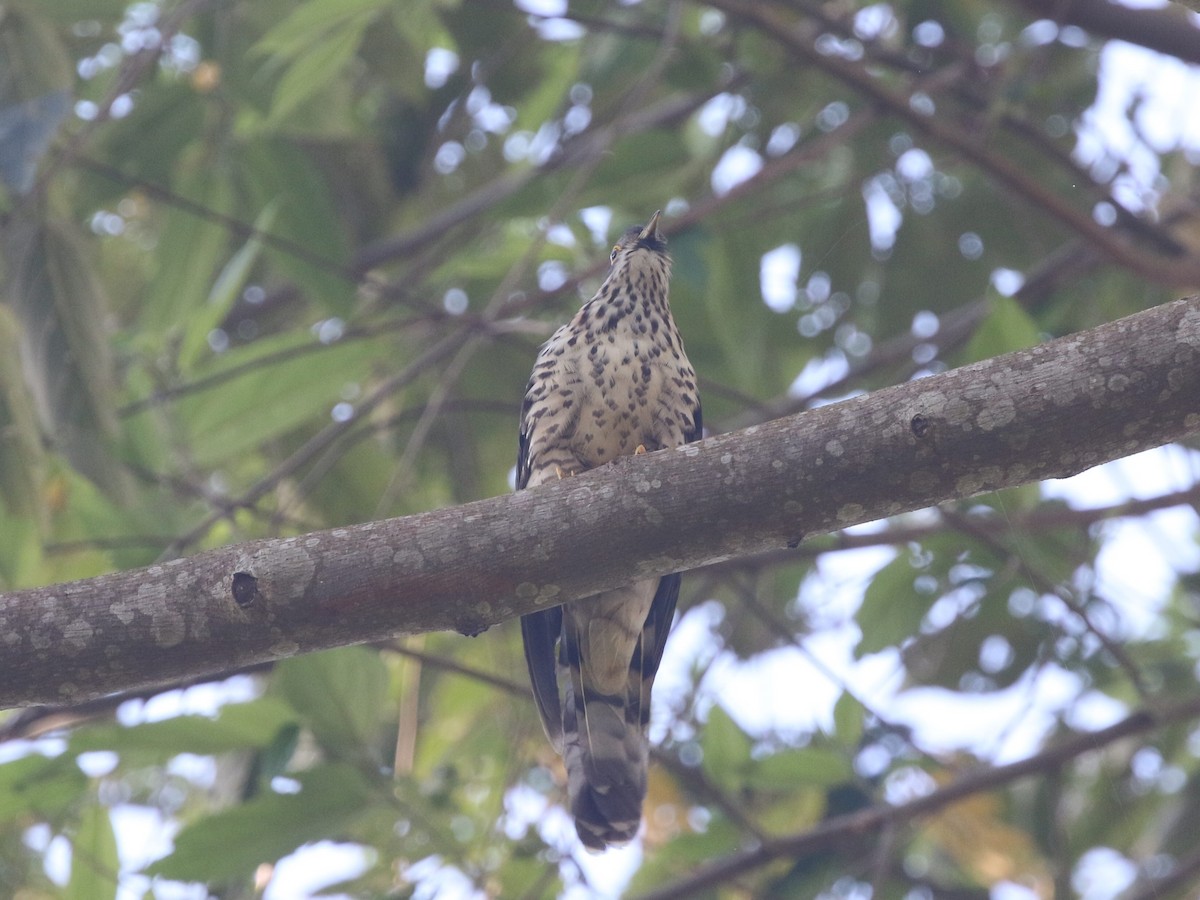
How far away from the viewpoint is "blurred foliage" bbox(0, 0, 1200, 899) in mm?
3850

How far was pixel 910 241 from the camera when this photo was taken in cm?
564

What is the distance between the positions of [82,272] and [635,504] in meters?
1.94

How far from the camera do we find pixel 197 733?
3.82 metres

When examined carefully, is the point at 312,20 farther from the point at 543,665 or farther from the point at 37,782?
the point at 37,782

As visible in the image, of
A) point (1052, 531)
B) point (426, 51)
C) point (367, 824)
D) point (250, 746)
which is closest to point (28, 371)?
point (250, 746)

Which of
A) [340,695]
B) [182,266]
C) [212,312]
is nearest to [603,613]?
[340,695]

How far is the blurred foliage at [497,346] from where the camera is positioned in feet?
12.6

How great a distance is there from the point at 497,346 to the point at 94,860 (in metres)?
2.72

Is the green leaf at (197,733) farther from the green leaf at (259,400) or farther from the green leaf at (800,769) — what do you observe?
the green leaf at (800,769)

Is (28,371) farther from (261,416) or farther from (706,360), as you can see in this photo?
(706,360)

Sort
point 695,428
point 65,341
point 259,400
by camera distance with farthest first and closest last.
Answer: point 259,400 → point 695,428 → point 65,341

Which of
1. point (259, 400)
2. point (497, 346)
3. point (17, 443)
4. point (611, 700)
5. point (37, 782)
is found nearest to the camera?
point (17, 443)

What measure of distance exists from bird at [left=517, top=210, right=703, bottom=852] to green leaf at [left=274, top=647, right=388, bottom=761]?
50 cm

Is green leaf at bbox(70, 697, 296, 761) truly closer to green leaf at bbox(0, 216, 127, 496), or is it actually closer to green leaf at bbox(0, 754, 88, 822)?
green leaf at bbox(0, 754, 88, 822)
